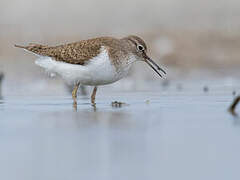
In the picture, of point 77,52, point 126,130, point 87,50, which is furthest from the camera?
point 77,52

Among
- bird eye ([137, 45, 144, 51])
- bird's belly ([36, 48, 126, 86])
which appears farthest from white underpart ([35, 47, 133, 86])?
bird eye ([137, 45, 144, 51])

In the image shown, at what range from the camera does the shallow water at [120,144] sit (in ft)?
15.9

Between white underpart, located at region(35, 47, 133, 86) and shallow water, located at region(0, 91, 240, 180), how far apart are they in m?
1.61

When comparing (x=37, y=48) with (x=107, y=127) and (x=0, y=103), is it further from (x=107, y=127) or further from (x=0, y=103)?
(x=107, y=127)

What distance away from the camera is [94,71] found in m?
10.6

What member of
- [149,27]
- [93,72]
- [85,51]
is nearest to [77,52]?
[85,51]

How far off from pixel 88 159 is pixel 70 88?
1038cm

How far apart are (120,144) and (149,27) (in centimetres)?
1905

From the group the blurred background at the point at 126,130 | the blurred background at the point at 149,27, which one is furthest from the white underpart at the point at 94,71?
the blurred background at the point at 149,27

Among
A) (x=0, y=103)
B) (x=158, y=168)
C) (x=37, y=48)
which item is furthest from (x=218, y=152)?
(x=37, y=48)

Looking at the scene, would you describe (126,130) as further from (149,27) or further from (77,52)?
(149,27)

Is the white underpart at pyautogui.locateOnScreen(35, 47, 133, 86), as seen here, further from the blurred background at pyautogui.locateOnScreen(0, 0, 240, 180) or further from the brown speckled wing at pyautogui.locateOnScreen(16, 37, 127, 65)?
the blurred background at pyautogui.locateOnScreen(0, 0, 240, 180)

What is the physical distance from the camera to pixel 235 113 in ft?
27.4

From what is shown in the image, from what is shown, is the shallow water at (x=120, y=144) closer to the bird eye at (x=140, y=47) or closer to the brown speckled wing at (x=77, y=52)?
the brown speckled wing at (x=77, y=52)
